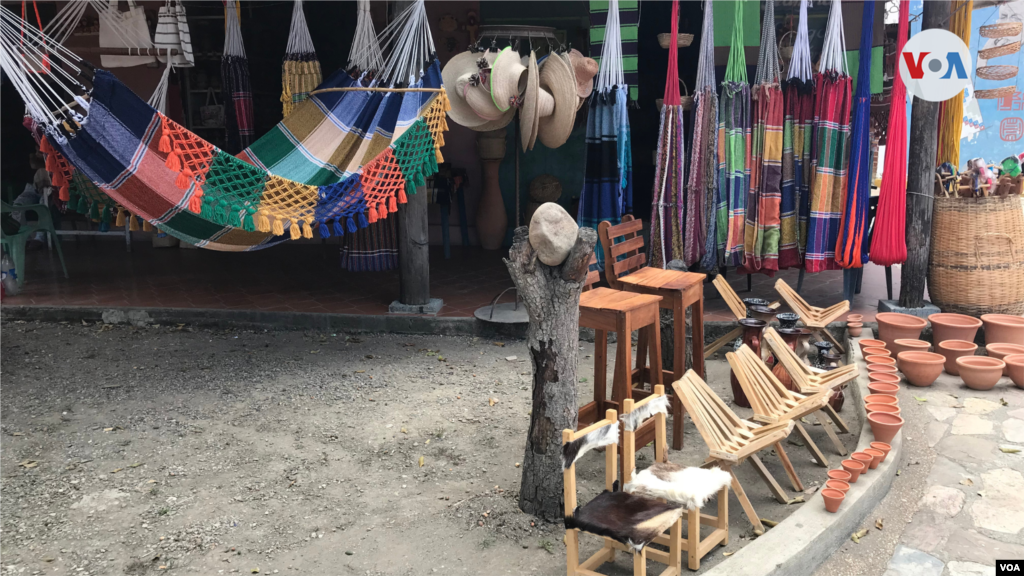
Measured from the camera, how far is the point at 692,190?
4.83 metres

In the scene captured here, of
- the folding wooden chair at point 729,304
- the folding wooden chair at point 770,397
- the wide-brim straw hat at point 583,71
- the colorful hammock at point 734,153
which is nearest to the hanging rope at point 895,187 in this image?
the colorful hammock at point 734,153

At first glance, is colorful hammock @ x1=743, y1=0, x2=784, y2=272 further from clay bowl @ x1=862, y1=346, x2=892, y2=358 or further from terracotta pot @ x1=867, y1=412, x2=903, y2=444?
terracotta pot @ x1=867, y1=412, x2=903, y2=444

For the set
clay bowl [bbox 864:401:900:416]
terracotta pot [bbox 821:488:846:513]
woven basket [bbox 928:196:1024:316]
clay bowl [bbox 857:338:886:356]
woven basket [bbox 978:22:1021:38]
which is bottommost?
terracotta pot [bbox 821:488:846:513]

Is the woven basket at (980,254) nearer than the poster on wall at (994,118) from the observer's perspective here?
Yes

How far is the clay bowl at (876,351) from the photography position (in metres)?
3.90

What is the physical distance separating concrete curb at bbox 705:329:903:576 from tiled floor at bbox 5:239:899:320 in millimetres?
2145

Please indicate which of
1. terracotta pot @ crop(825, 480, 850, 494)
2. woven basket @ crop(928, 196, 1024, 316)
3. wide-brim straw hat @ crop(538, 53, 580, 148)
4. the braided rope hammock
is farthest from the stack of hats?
terracotta pot @ crop(825, 480, 850, 494)

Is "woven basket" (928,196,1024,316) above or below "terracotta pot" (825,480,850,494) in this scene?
above

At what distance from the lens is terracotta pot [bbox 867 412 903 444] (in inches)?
122

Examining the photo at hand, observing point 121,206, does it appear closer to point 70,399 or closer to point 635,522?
point 70,399

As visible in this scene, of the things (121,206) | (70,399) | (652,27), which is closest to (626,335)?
(121,206)

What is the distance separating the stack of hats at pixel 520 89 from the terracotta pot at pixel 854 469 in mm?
2450

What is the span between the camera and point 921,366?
3.95 metres

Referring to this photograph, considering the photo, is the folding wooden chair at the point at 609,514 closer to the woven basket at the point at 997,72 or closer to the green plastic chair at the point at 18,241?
the green plastic chair at the point at 18,241
